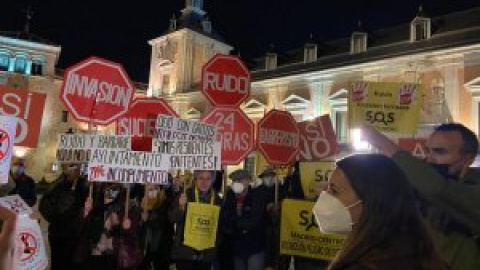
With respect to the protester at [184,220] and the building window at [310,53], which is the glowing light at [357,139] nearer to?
the protester at [184,220]

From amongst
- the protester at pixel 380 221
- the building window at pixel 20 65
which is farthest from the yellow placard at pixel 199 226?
the building window at pixel 20 65

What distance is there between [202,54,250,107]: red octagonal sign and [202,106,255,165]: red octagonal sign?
0.19 metres

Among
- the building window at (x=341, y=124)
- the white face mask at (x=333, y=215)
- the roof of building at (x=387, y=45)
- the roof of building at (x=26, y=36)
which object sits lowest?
the white face mask at (x=333, y=215)

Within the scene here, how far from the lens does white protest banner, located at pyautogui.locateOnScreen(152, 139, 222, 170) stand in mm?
7461

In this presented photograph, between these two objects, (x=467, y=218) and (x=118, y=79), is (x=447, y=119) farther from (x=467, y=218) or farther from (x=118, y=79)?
(x=467, y=218)

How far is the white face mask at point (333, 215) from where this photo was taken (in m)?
2.19

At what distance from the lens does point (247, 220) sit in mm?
7344

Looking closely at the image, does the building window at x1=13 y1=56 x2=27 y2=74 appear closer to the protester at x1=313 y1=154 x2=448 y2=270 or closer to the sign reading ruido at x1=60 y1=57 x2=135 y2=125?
the sign reading ruido at x1=60 y1=57 x2=135 y2=125

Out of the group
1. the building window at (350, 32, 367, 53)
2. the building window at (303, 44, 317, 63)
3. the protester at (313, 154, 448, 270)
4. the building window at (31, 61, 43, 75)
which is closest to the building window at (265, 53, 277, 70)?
the building window at (303, 44, 317, 63)

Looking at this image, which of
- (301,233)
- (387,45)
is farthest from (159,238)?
(387,45)

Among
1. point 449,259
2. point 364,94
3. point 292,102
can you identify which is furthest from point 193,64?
point 449,259

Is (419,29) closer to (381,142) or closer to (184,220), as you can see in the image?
(184,220)

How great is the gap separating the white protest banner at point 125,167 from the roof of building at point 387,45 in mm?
21830

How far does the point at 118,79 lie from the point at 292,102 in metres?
26.3
